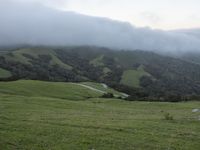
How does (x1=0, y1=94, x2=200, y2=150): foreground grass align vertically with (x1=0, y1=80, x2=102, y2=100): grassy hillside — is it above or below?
above

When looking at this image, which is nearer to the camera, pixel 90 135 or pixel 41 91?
pixel 90 135

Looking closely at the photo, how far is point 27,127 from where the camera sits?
32.3 m

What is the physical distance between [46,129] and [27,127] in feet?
6.32

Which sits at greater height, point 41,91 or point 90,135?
point 90,135

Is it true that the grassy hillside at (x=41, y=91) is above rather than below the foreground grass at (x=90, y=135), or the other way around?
below

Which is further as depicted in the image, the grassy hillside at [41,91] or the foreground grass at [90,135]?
the grassy hillside at [41,91]

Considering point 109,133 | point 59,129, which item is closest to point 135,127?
point 109,133

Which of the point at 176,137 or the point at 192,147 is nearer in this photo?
the point at 192,147

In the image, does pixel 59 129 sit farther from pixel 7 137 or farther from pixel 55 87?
pixel 55 87

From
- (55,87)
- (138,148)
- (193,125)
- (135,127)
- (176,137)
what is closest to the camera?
(138,148)

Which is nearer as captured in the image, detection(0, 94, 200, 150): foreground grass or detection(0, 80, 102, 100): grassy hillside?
detection(0, 94, 200, 150): foreground grass

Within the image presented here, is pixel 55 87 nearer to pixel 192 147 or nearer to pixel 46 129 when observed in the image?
pixel 46 129

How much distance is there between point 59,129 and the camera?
32438 millimetres

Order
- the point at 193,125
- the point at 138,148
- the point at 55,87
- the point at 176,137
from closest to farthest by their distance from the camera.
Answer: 1. the point at 138,148
2. the point at 176,137
3. the point at 193,125
4. the point at 55,87
